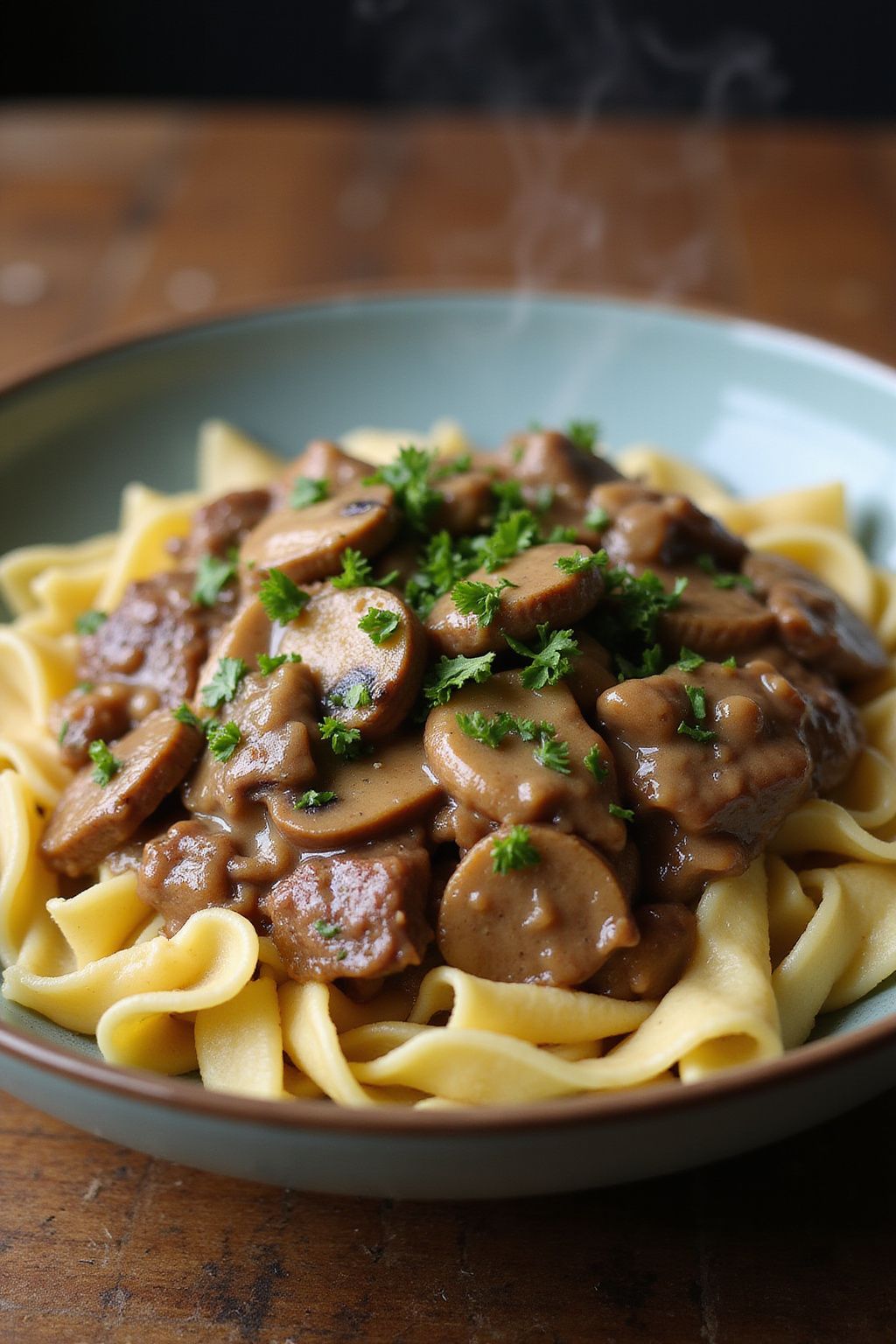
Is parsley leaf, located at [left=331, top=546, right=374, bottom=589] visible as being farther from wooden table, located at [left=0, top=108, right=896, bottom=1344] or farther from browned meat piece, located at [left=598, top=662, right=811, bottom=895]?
wooden table, located at [left=0, top=108, right=896, bottom=1344]

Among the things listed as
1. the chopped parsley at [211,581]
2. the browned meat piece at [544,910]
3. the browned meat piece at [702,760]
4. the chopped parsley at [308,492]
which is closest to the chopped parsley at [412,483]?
the chopped parsley at [308,492]

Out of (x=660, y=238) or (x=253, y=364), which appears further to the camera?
(x=660, y=238)

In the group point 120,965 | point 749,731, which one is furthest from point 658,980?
point 120,965

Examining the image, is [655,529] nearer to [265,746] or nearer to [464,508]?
[464,508]

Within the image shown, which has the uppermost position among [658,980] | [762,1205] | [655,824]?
[655,824]

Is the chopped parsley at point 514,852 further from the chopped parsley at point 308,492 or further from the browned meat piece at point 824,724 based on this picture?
the chopped parsley at point 308,492

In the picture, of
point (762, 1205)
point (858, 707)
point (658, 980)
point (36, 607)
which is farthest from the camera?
point (36, 607)

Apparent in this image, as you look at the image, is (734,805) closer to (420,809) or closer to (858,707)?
(420,809)
